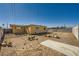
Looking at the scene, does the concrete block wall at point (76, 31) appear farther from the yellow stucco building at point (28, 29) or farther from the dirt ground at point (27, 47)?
the yellow stucco building at point (28, 29)

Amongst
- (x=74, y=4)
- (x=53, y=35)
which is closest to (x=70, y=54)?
(x=53, y=35)

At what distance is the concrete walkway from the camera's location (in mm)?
2474

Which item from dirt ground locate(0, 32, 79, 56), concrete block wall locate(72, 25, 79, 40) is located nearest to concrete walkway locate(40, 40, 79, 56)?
dirt ground locate(0, 32, 79, 56)

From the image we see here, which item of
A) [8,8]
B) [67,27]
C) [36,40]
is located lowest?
[36,40]

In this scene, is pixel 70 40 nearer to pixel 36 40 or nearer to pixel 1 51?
pixel 36 40

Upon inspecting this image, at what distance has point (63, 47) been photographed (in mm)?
2484

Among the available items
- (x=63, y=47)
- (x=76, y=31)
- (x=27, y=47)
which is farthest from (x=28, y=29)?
(x=76, y=31)

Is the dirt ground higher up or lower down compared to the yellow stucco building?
lower down

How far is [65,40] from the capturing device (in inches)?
97.2

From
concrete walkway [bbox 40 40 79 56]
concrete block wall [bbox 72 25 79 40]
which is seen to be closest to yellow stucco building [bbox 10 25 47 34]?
concrete walkway [bbox 40 40 79 56]

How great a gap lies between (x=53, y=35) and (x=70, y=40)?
22 cm

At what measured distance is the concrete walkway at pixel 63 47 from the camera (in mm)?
2474

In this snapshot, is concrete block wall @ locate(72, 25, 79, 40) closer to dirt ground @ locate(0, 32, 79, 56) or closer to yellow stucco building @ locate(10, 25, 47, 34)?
dirt ground @ locate(0, 32, 79, 56)

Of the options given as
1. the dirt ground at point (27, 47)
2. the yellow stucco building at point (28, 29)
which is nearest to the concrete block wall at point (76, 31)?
the dirt ground at point (27, 47)
